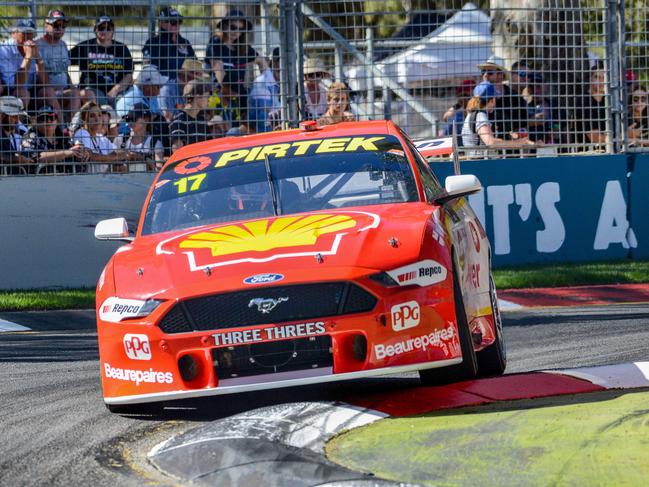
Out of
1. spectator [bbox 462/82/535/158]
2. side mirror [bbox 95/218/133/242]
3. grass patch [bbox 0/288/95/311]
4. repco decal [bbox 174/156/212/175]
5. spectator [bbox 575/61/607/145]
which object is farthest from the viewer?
spectator [bbox 575/61/607/145]

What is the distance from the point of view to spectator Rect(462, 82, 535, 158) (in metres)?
14.0

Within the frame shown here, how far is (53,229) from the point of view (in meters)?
13.2

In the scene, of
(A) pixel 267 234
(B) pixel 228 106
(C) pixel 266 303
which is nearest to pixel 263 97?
(B) pixel 228 106

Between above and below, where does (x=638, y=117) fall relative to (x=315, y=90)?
below

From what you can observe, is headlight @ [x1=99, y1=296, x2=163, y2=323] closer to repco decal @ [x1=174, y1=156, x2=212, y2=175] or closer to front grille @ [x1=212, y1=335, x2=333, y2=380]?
front grille @ [x1=212, y1=335, x2=333, y2=380]

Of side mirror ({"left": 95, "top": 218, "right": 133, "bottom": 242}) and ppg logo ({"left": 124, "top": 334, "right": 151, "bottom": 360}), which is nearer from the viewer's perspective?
ppg logo ({"left": 124, "top": 334, "right": 151, "bottom": 360})

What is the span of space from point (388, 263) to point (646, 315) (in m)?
5.26

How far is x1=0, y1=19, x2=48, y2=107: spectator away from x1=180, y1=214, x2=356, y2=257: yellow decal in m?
6.58

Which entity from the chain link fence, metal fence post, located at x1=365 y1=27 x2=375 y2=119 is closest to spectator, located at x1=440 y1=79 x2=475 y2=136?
the chain link fence

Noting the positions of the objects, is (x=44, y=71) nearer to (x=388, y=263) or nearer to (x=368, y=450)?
(x=388, y=263)

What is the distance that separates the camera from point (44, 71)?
13.1 metres

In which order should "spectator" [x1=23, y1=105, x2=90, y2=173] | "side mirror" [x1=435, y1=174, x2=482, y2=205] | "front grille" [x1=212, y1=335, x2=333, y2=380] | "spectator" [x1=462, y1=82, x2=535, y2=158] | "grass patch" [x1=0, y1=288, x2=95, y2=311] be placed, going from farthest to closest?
1. "spectator" [x1=462, y1=82, x2=535, y2=158]
2. "spectator" [x1=23, y1=105, x2=90, y2=173]
3. "grass patch" [x1=0, y1=288, x2=95, y2=311]
4. "side mirror" [x1=435, y1=174, x2=482, y2=205]
5. "front grille" [x1=212, y1=335, x2=333, y2=380]

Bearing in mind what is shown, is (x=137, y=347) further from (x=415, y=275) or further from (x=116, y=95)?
(x=116, y=95)

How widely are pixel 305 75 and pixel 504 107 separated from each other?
2.26 metres
